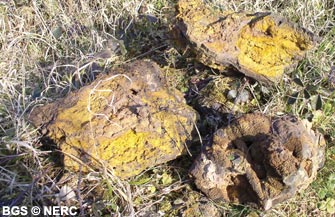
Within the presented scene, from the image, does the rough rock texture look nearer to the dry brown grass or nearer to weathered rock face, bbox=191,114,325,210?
the dry brown grass

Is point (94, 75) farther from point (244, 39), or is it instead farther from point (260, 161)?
point (260, 161)

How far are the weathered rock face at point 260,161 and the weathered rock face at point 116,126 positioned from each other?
20 centimetres

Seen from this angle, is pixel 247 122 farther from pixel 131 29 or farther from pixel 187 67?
pixel 131 29

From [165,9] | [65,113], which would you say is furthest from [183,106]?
[165,9]

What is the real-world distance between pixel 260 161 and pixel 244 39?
29.5 inches

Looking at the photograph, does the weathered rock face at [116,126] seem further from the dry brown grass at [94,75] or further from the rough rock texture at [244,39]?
the rough rock texture at [244,39]

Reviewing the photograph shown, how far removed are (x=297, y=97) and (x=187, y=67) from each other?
649mm

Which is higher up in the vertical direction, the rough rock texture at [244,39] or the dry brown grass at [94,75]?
the rough rock texture at [244,39]

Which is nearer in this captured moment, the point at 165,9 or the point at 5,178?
the point at 5,178

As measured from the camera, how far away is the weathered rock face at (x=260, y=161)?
5.59 feet

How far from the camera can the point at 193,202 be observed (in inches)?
75.7

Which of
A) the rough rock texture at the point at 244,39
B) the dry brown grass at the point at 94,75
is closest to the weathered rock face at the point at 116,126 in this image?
the dry brown grass at the point at 94,75

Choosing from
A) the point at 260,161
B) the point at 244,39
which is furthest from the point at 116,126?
the point at 244,39

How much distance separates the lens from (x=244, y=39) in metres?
2.26
